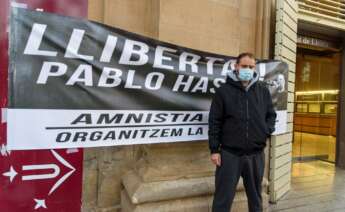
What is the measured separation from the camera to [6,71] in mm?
2881

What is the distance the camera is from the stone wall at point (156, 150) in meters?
3.46

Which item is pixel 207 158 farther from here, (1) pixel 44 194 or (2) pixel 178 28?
(1) pixel 44 194

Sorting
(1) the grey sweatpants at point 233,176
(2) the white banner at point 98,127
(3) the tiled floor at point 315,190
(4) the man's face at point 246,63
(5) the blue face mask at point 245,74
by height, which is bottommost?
(3) the tiled floor at point 315,190

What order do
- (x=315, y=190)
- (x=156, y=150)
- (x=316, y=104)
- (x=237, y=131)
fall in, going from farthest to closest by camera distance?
1. (x=316, y=104)
2. (x=315, y=190)
3. (x=156, y=150)
4. (x=237, y=131)

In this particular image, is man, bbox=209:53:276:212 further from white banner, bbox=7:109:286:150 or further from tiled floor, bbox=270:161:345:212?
tiled floor, bbox=270:161:345:212

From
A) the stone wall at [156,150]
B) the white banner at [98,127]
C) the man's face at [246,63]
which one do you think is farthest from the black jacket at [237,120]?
the stone wall at [156,150]

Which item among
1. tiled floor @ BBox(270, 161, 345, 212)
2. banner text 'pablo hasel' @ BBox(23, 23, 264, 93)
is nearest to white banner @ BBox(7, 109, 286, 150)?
banner text 'pablo hasel' @ BBox(23, 23, 264, 93)

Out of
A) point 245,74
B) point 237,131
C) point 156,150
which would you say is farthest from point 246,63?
point 156,150

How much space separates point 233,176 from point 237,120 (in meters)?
0.56

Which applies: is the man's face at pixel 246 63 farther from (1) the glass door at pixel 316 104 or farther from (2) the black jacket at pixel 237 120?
(1) the glass door at pixel 316 104

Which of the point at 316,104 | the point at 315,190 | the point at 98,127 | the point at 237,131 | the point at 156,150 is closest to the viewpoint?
the point at 98,127

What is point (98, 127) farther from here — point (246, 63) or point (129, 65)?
point (246, 63)

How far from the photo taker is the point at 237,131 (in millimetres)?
3029

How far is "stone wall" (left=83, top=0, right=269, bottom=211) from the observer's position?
136 inches
